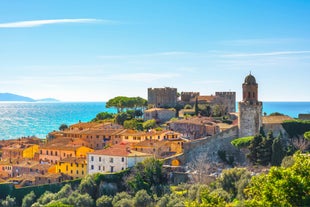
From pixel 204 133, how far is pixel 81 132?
13864 millimetres

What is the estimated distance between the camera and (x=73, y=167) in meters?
45.3

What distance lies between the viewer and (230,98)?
7275 centimetres

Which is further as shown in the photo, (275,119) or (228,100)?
(228,100)

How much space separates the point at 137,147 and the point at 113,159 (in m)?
4.11

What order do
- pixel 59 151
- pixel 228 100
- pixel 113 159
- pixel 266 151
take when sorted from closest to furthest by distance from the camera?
pixel 266 151
pixel 113 159
pixel 59 151
pixel 228 100

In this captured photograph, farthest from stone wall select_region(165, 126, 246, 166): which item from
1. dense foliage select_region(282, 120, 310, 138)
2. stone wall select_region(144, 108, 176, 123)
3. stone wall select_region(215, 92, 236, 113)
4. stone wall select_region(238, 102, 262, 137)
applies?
stone wall select_region(215, 92, 236, 113)

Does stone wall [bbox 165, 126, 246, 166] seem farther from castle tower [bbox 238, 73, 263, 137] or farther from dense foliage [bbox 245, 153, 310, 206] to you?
dense foliage [bbox 245, 153, 310, 206]

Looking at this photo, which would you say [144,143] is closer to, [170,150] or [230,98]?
[170,150]

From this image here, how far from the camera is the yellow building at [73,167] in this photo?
44844 mm

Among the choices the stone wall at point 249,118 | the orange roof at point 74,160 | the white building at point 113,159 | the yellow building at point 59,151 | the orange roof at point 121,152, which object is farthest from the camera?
the yellow building at point 59,151

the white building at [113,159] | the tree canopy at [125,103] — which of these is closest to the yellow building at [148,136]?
the white building at [113,159]

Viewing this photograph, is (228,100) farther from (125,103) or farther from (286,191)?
(286,191)

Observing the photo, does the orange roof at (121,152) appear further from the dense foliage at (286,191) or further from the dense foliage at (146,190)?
the dense foliage at (286,191)

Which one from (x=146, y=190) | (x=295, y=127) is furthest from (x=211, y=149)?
(x=146, y=190)
